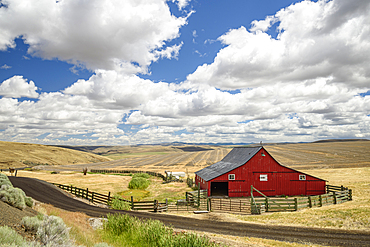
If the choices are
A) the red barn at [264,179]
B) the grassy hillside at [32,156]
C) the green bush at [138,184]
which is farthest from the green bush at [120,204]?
the grassy hillside at [32,156]

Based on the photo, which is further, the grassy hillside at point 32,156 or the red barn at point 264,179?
the grassy hillside at point 32,156

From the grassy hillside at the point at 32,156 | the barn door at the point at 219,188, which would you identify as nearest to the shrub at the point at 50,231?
the barn door at the point at 219,188

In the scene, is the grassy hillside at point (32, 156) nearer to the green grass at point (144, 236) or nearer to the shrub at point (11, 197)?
the shrub at point (11, 197)

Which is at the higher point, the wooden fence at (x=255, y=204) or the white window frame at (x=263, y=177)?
the white window frame at (x=263, y=177)

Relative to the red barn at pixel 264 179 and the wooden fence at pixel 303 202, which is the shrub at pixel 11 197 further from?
the red barn at pixel 264 179

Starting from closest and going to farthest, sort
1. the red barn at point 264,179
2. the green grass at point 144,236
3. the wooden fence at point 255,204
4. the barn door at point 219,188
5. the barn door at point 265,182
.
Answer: the green grass at point 144,236, the wooden fence at point 255,204, the red barn at point 264,179, the barn door at point 265,182, the barn door at point 219,188

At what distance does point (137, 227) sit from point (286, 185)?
26986 mm

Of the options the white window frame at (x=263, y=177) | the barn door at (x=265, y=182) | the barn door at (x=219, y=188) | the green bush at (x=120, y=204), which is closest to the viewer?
the green bush at (x=120, y=204)

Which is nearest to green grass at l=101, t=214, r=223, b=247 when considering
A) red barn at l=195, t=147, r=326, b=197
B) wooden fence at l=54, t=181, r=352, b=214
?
wooden fence at l=54, t=181, r=352, b=214

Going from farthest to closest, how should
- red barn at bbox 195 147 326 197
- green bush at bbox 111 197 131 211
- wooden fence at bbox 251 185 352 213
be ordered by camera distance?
red barn at bbox 195 147 326 197
green bush at bbox 111 197 131 211
wooden fence at bbox 251 185 352 213

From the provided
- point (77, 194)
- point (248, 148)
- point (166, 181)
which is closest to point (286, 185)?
point (248, 148)

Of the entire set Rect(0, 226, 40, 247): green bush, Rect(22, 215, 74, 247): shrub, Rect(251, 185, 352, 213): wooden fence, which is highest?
Rect(0, 226, 40, 247): green bush

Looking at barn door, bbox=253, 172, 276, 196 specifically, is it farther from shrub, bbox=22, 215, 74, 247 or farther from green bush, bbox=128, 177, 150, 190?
shrub, bbox=22, 215, 74, 247

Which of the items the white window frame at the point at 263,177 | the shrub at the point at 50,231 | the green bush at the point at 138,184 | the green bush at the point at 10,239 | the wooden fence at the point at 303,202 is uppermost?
the green bush at the point at 10,239
